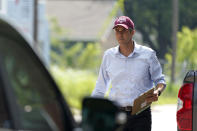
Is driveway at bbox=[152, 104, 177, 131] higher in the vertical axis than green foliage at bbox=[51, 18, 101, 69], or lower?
lower

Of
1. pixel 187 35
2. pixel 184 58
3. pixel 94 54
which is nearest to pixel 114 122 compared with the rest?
pixel 184 58

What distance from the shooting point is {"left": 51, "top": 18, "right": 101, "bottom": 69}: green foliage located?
41.0 m

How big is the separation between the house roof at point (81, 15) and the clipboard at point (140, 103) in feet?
149

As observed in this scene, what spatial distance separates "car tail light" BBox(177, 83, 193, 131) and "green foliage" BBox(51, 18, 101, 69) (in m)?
31.5

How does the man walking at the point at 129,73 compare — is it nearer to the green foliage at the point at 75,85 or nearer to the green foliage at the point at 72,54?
the green foliage at the point at 75,85

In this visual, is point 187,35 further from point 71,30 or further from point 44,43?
point 71,30

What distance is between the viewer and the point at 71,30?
5359 centimetres

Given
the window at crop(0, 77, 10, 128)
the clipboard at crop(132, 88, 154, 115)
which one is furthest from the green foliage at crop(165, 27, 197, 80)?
the window at crop(0, 77, 10, 128)

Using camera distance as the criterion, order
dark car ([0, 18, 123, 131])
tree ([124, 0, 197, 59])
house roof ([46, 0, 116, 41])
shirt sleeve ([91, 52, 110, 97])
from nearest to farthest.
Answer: dark car ([0, 18, 123, 131])
shirt sleeve ([91, 52, 110, 97])
house roof ([46, 0, 116, 41])
tree ([124, 0, 197, 59])

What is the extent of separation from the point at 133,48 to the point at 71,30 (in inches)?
1853

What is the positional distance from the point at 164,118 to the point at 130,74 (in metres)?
12.1

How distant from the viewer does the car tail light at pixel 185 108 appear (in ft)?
21.6

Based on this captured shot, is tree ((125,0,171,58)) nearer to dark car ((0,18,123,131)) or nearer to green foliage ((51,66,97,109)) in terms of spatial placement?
green foliage ((51,66,97,109))

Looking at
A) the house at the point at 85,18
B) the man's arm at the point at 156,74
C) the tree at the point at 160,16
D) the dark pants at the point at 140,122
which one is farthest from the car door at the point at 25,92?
the tree at the point at 160,16
